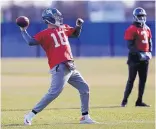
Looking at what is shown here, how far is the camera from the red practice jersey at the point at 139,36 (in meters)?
13.4

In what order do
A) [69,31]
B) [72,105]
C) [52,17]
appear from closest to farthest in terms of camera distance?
[52,17] < [69,31] < [72,105]

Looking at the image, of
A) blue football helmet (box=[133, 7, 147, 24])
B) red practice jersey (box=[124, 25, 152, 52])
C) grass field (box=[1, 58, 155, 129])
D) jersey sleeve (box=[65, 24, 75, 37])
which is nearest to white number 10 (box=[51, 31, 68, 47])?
jersey sleeve (box=[65, 24, 75, 37])

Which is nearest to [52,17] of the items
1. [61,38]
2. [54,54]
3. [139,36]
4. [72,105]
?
[61,38]

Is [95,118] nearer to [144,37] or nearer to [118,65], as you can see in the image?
[144,37]

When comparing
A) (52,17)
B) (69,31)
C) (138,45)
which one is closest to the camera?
(52,17)

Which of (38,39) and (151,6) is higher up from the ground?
(38,39)

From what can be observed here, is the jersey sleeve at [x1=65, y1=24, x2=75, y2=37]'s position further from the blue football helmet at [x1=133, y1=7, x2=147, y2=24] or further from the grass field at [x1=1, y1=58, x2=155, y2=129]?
the blue football helmet at [x1=133, y1=7, x2=147, y2=24]

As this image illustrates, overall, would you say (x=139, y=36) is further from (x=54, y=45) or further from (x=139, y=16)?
(x=54, y=45)

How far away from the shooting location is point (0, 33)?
40.5 m

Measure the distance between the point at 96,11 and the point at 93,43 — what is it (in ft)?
58.3

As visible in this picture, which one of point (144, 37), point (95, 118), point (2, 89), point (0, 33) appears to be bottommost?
point (0, 33)

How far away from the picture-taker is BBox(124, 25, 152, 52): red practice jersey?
13430mm

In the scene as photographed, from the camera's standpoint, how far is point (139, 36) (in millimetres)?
13477

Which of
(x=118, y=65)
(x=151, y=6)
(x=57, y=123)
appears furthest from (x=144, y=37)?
(x=151, y=6)
